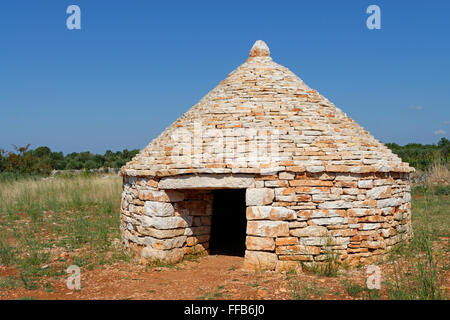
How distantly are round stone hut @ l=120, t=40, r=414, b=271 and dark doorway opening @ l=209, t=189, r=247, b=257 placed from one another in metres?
0.93

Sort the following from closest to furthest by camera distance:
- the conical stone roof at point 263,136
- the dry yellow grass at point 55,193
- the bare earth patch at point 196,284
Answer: the bare earth patch at point 196,284, the conical stone roof at point 263,136, the dry yellow grass at point 55,193

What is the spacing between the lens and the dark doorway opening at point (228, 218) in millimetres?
8664

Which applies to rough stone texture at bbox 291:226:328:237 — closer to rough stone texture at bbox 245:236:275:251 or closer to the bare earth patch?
rough stone texture at bbox 245:236:275:251

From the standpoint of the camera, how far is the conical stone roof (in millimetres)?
6012

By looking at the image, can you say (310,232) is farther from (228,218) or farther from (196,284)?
(228,218)

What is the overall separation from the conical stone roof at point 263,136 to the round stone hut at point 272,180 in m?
0.02

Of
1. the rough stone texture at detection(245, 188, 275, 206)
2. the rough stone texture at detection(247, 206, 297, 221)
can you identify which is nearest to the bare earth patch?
the rough stone texture at detection(247, 206, 297, 221)

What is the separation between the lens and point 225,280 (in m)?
5.59

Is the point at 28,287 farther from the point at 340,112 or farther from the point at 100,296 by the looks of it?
the point at 340,112

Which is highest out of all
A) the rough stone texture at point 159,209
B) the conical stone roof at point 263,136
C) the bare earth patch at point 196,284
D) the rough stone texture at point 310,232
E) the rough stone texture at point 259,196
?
the conical stone roof at point 263,136

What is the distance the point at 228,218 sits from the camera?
909 cm

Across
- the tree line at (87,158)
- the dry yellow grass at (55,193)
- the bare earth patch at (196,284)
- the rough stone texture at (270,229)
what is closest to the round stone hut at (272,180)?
the rough stone texture at (270,229)

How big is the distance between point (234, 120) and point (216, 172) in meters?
1.19

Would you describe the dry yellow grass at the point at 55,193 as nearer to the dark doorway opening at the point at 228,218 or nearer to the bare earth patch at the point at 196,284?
the dark doorway opening at the point at 228,218
